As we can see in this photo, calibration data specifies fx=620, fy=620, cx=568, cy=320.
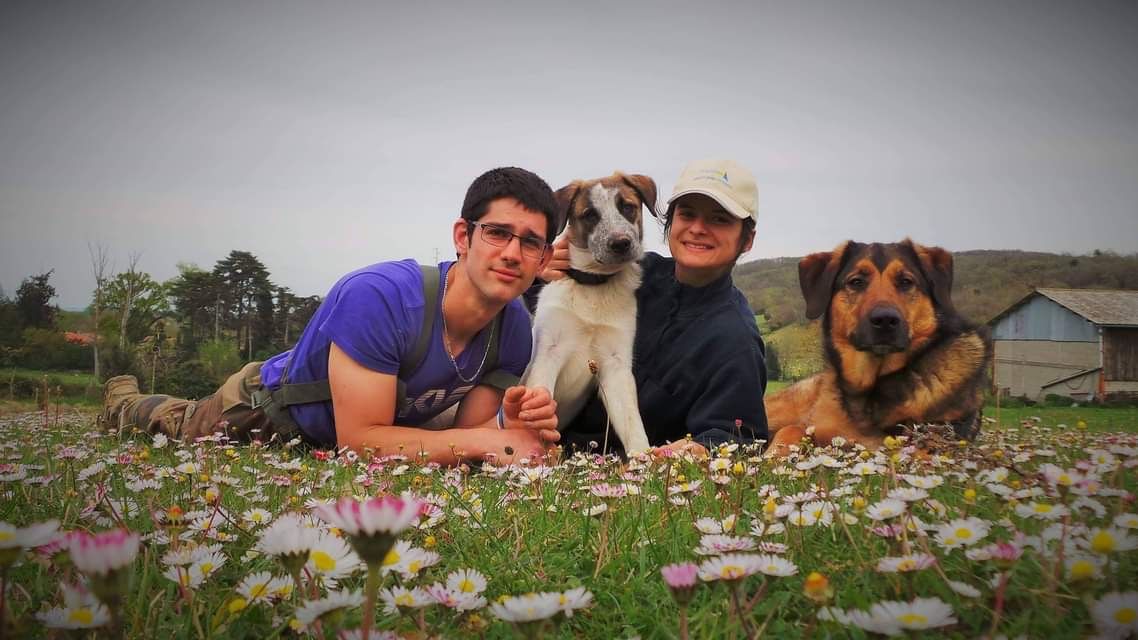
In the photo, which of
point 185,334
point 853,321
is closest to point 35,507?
point 853,321

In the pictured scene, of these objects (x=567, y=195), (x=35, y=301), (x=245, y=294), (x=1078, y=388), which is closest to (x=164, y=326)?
(x=245, y=294)

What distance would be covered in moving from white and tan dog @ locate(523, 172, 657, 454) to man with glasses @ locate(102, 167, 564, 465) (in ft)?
1.78

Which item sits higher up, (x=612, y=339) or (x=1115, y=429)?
(x=612, y=339)

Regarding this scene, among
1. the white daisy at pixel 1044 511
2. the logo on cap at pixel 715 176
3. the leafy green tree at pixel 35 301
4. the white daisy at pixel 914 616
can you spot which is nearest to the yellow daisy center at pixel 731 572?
the white daisy at pixel 914 616

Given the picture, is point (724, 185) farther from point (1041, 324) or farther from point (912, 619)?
point (912, 619)

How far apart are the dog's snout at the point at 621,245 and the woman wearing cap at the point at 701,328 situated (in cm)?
34

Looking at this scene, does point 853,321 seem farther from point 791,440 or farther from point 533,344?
point 533,344

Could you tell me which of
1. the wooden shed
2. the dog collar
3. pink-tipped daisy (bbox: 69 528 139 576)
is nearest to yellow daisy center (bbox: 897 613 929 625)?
pink-tipped daisy (bbox: 69 528 139 576)

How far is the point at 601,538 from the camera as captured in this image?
1.67 m

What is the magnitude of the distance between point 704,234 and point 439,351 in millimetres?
2244

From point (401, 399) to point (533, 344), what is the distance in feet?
4.37

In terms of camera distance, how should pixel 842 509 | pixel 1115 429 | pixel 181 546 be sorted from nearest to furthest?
1. pixel 181 546
2. pixel 842 509
3. pixel 1115 429

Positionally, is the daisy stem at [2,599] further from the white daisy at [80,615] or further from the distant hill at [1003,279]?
the distant hill at [1003,279]

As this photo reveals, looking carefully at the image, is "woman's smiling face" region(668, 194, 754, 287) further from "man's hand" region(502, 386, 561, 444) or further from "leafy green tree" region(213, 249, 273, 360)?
"leafy green tree" region(213, 249, 273, 360)
